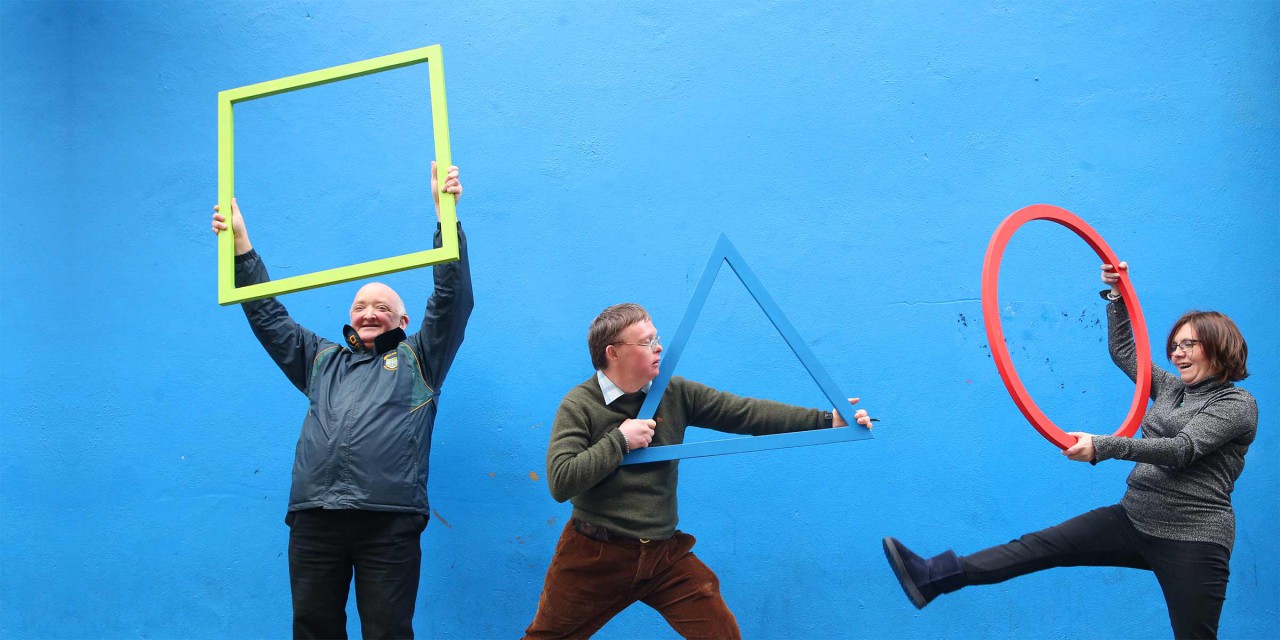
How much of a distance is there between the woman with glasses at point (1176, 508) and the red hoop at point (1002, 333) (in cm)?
5

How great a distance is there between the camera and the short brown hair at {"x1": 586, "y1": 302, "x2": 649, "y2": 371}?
3053 mm

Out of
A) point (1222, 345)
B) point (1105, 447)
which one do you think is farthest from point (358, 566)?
point (1222, 345)

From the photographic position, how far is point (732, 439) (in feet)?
9.66

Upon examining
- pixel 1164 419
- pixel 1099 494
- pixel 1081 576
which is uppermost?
pixel 1164 419

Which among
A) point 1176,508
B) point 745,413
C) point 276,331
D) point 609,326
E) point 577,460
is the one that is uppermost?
point 276,331

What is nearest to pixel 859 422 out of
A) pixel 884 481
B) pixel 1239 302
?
pixel 884 481

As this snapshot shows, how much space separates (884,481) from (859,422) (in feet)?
2.52

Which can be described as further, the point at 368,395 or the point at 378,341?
Answer: the point at 378,341

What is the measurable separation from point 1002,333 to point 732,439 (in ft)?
3.11

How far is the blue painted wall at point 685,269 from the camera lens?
3674 millimetres

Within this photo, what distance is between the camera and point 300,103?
3984 millimetres

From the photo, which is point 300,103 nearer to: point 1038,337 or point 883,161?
point 883,161

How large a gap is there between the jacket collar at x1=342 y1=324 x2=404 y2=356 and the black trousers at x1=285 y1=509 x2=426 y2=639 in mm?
553

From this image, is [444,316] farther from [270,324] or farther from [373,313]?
[270,324]
